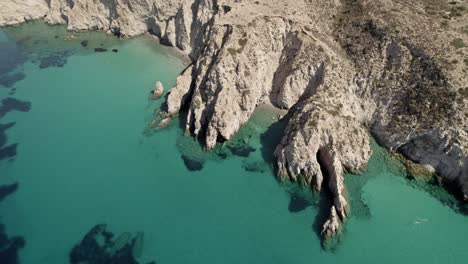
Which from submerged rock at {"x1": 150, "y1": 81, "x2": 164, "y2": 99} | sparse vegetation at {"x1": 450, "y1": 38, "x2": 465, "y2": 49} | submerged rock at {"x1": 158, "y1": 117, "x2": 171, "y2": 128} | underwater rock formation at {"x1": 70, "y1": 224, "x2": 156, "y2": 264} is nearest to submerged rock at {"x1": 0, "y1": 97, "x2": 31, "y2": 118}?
submerged rock at {"x1": 150, "y1": 81, "x2": 164, "y2": 99}

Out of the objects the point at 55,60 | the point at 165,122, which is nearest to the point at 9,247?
the point at 165,122

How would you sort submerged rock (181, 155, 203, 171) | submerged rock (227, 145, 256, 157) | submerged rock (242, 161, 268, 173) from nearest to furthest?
submerged rock (242, 161, 268, 173), submerged rock (181, 155, 203, 171), submerged rock (227, 145, 256, 157)

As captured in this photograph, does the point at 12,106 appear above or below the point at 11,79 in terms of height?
below

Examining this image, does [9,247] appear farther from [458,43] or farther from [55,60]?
[458,43]

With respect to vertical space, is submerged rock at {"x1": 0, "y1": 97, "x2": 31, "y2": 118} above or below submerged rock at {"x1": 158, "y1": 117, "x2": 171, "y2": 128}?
below

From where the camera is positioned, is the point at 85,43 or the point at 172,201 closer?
the point at 172,201

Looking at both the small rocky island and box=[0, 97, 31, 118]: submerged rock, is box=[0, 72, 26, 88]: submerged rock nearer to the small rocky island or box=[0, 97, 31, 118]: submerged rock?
box=[0, 97, 31, 118]: submerged rock

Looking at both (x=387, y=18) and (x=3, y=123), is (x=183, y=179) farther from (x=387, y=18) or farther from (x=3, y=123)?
(x=387, y=18)
